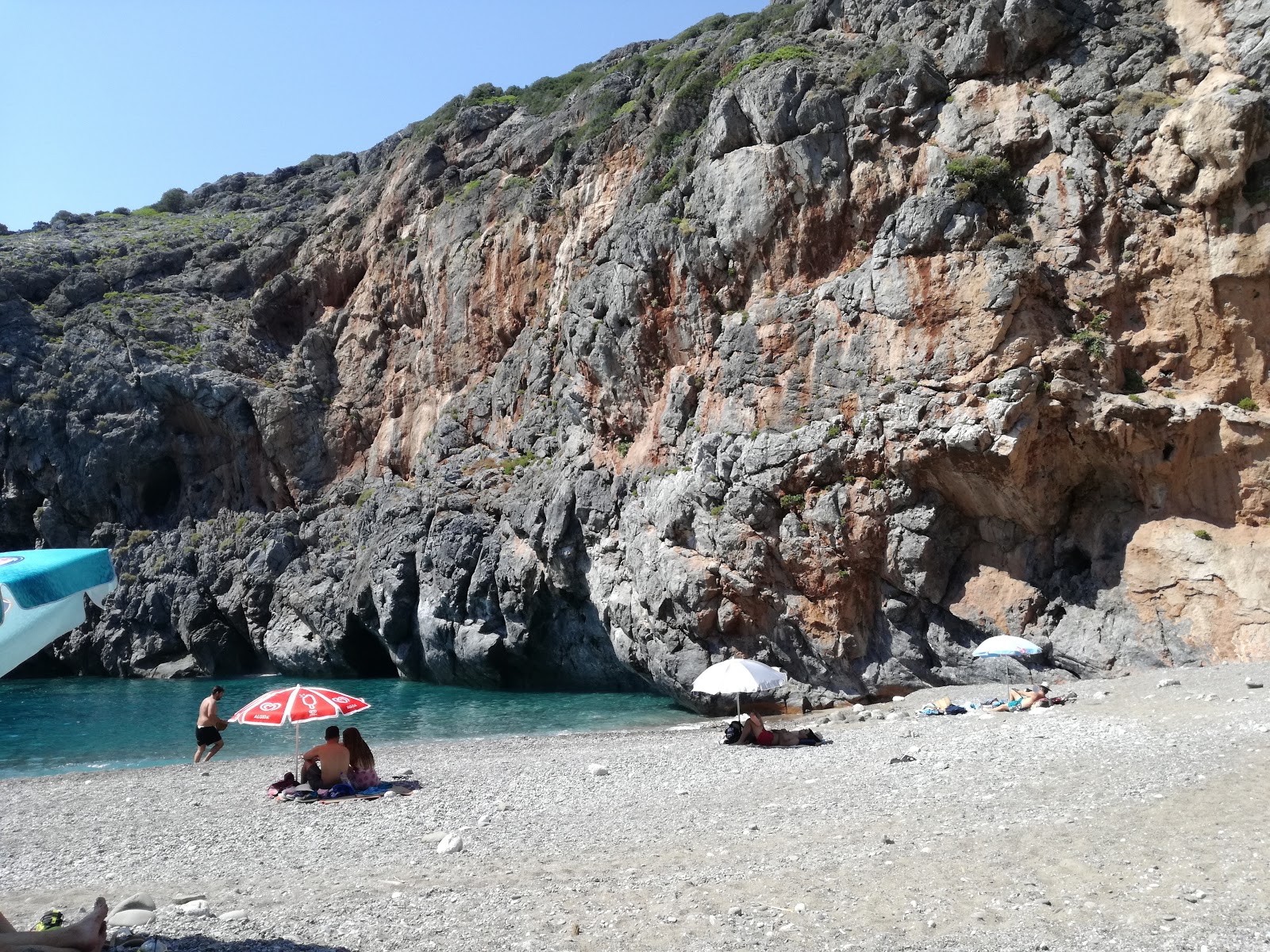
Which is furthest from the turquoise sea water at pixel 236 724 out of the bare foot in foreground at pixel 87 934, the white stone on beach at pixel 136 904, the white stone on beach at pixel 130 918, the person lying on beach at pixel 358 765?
the bare foot in foreground at pixel 87 934

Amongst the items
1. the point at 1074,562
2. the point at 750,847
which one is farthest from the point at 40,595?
the point at 1074,562

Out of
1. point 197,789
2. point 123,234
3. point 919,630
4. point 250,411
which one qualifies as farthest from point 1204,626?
point 123,234

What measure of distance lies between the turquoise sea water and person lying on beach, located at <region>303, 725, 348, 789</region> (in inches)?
324

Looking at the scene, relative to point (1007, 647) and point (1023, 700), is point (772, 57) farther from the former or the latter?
point (1023, 700)

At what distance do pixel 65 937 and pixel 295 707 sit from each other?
314 inches

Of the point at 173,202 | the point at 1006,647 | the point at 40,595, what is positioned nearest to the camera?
the point at 40,595

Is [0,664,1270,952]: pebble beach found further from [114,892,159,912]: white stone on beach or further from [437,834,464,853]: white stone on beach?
[114,892,159,912]: white stone on beach

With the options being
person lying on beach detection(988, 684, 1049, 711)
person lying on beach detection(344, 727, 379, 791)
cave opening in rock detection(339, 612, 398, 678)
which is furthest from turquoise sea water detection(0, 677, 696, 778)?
person lying on beach detection(988, 684, 1049, 711)

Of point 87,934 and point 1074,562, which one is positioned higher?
point 1074,562

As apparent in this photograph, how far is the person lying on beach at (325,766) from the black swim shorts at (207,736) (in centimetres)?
628

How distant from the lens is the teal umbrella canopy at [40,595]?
5.89 meters

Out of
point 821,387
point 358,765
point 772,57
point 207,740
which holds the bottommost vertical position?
point 207,740

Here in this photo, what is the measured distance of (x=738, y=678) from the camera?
16281 mm

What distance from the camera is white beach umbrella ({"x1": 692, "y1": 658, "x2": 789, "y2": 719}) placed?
1617cm
